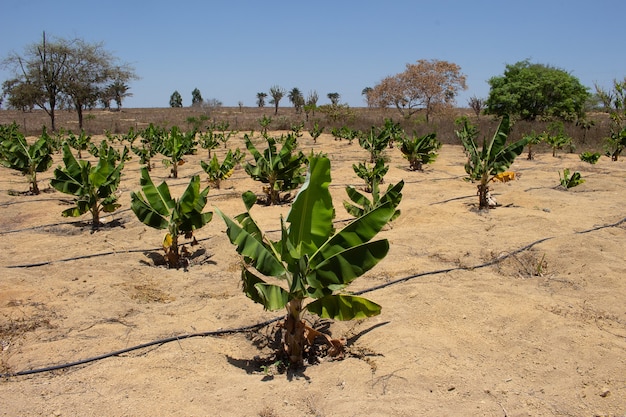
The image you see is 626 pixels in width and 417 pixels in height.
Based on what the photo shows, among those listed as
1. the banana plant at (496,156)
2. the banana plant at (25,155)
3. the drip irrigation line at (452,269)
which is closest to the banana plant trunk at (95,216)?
the banana plant at (25,155)

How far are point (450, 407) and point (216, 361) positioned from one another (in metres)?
1.71

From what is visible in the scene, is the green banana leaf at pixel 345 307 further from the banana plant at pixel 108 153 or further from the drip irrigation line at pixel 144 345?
the banana plant at pixel 108 153

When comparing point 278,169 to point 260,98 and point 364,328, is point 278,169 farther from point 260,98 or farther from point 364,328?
point 260,98

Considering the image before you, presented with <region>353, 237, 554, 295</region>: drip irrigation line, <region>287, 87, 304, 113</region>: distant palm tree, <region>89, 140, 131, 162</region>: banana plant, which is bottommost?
<region>353, 237, 554, 295</region>: drip irrigation line

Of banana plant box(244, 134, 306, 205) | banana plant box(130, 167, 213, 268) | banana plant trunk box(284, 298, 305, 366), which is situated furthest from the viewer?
banana plant box(244, 134, 306, 205)

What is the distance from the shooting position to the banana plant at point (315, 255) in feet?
10.2

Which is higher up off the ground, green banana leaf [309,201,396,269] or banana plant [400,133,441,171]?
banana plant [400,133,441,171]

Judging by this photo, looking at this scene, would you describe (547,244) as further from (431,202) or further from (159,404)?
(159,404)

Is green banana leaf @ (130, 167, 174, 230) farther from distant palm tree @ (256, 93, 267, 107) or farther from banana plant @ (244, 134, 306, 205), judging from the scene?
distant palm tree @ (256, 93, 267, 107)

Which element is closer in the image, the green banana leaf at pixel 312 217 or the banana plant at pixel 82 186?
the green banana leaf at pixel 312 217

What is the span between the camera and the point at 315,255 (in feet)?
11.0

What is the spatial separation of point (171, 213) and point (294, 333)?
3.02 m

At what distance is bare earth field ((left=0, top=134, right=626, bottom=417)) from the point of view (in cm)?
297

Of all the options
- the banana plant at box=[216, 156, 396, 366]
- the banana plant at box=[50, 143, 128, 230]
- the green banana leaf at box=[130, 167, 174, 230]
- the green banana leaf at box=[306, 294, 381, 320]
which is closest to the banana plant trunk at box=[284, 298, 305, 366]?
the banana plant at box=[216, 156, 396, 366]
